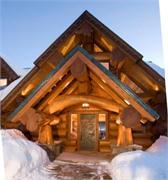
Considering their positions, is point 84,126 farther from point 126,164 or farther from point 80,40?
point 126,164

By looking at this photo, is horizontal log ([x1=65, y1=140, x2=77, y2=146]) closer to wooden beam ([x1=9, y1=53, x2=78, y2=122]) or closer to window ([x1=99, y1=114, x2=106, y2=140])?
window ([x1=99, y1=114, x2=106, y2=140])

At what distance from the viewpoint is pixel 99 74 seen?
20.9ft

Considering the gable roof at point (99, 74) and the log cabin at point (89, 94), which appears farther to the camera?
the log cabin at point (89, 94)

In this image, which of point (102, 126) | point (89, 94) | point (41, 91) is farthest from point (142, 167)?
point (102, 126)

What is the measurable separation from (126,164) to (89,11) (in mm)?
5912

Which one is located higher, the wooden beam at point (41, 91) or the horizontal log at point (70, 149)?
the wooden beam at point (41, 91)

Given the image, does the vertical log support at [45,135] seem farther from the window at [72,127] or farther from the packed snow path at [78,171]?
the window at [72,127]

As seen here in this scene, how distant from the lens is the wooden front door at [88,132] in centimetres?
953

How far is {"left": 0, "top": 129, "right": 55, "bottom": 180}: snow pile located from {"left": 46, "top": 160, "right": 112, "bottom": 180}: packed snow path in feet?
1.06

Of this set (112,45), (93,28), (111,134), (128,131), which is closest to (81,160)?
(128,131)

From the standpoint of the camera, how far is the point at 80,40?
9250 mm

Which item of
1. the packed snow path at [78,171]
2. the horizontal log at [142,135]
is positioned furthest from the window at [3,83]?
the horizontal log at [142,135]

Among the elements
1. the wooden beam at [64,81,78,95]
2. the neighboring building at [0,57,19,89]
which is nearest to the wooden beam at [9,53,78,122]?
the wooden beam at [64,81,78,95]

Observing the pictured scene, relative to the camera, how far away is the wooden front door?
9.53 m
